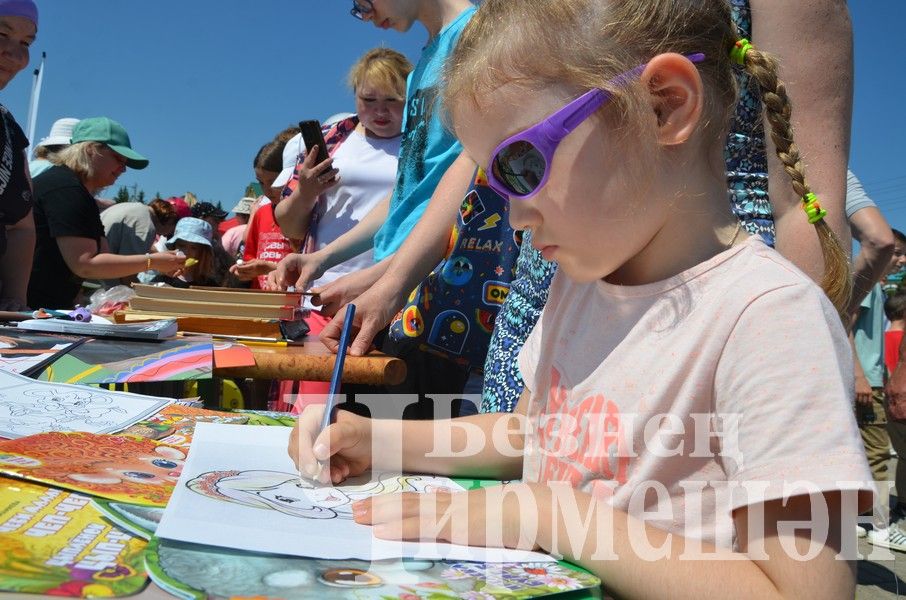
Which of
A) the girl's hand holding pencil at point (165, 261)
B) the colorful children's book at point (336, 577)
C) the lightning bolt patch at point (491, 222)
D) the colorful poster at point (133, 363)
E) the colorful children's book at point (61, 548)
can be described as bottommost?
the colorful children's book at point (336, 577)

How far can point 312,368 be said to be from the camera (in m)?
1.48

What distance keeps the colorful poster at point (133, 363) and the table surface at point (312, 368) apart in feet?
0.23

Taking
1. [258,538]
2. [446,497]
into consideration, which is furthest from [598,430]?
[258,538]

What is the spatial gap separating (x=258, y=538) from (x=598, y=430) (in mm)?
385

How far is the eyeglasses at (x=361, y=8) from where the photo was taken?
1.90 m

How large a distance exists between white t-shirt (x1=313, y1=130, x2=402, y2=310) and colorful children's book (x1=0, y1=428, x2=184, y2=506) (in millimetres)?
1650

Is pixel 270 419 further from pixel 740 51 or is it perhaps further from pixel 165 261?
pixel 165 261

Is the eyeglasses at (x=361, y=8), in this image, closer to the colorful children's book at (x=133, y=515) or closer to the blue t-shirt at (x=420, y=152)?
the blue t-shirt at (x=420, y=152)

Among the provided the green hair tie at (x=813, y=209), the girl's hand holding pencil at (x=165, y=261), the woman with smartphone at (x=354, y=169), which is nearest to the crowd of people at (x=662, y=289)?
the green hair tie at (x=813, y=209)

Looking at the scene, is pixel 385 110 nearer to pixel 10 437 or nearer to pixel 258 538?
pixel 10 437

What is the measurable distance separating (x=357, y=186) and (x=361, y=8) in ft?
2.43

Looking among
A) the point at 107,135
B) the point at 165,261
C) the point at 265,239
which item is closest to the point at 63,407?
the point at 165,261

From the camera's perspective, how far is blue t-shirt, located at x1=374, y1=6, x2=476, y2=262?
72.4 inches

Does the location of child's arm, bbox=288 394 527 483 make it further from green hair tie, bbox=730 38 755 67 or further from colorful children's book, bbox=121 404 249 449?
green hair tie, bbox=730 38 755 67
